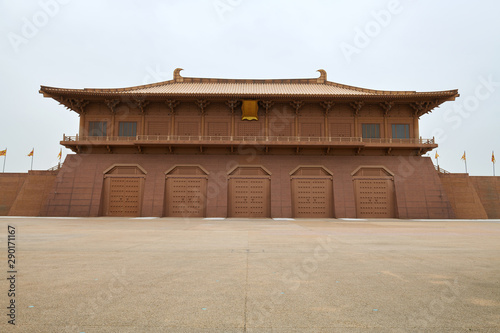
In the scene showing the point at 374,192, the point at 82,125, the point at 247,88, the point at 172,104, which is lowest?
the point at 374,192

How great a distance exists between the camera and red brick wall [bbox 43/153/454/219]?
2288 cm

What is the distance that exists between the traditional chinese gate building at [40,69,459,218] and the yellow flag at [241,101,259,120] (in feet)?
0.26

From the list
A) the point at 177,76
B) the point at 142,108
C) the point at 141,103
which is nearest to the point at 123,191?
the point at 142,108

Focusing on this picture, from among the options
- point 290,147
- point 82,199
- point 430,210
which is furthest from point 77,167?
point 430,210

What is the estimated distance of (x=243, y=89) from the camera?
88.5 feet

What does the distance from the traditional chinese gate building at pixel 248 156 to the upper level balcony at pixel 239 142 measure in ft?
0.28

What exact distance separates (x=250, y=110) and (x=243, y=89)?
3745 millimetres

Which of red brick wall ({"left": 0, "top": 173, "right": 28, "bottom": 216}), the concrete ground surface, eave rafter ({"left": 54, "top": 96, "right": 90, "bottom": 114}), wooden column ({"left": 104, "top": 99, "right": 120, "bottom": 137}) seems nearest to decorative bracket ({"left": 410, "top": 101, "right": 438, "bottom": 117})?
the concrete ground surface

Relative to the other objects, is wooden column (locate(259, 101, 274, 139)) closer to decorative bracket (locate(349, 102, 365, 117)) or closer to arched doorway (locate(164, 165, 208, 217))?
arched doorway (locate(164, 165, 208, 217))

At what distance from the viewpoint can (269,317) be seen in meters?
2.83

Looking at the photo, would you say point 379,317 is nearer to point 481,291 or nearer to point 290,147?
point 481,291

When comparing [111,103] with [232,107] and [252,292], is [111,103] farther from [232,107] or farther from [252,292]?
[252,292]

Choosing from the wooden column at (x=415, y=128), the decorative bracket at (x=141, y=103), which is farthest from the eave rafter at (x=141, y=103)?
the wooden column at (x=415, y=128)

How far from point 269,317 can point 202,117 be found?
22895 mm
